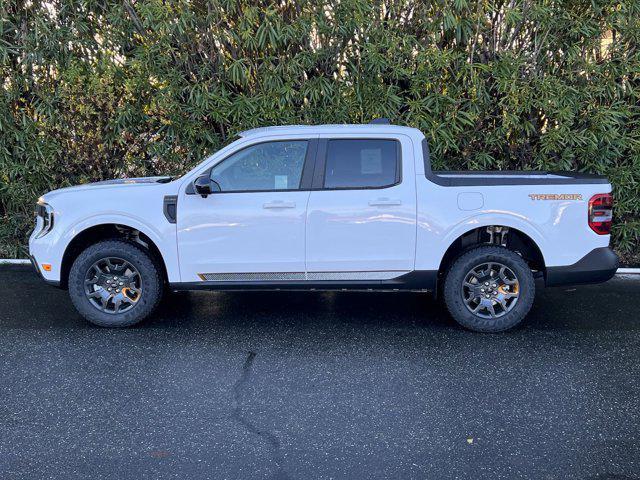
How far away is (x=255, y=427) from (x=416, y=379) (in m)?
1.25

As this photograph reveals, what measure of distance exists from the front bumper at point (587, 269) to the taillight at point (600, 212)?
0.60 ft

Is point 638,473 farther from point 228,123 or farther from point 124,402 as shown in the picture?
point 228,123

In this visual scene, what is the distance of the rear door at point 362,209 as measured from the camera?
5168 millimetres

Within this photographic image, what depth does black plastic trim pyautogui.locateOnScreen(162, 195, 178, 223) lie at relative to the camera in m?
5.23

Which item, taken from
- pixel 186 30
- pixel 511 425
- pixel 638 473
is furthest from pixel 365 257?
pixel 186 30

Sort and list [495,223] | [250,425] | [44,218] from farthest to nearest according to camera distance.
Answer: [44,218], [495,223], [250,425]

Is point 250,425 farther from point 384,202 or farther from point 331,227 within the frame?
point 384,202

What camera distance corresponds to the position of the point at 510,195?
16.9 ft

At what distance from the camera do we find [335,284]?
17.3ft

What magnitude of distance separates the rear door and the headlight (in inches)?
87.0

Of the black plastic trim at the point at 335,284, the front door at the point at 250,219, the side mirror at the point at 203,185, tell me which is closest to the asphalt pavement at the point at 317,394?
the black plastic trim at the point at 335,284

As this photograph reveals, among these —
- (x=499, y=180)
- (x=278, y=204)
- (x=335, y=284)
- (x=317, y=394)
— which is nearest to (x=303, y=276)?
(x=335, y=284)

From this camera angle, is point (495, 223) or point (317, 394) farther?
point (495, 223)

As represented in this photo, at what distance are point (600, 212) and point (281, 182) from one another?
262 cm
